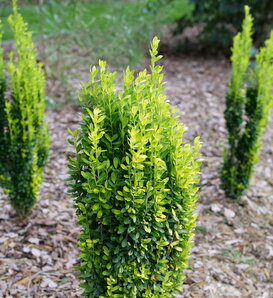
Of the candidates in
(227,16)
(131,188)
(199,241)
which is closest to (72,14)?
(227,16)

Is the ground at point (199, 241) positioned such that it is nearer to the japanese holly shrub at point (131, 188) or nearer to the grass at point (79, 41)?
the japanese holly shrub at point (131, 188)

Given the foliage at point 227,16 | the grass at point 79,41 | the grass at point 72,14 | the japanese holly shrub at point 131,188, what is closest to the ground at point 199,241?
the japanese holly shrub at point 131,188

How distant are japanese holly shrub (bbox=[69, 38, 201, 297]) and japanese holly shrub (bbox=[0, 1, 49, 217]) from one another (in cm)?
120

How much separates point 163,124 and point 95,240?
70cm

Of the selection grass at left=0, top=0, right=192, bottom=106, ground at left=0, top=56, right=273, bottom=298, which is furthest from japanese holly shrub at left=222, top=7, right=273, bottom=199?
grass at left=0, top=0, right=192, bottom=106

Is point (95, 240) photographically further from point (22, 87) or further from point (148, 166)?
point (22, 87)

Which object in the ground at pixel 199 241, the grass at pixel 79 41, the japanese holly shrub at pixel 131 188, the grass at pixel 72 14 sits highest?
the grass at pixel 72 14

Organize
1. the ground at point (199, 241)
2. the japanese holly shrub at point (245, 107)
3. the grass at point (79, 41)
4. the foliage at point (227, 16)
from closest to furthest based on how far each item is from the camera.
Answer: the ground at point (199, 241), the japanese holly shrub at point (245, 107), the grass at point (79, 41), the foliage at point (227, 16)

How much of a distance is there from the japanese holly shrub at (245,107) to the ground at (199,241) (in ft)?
1.08

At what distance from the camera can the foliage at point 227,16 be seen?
7152mm

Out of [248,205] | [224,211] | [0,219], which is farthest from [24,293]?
[248,205]

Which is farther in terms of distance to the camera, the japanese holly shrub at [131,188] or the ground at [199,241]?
the ground at [199,241]

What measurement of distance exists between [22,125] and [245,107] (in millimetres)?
2078

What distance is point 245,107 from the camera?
→ 155 inches
